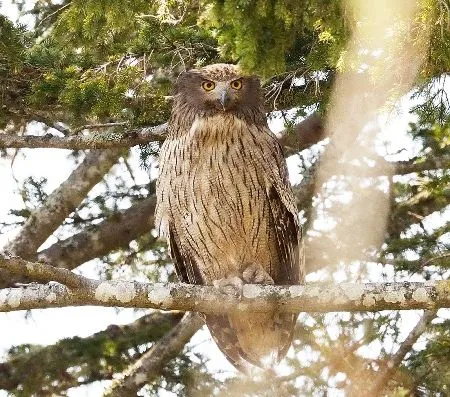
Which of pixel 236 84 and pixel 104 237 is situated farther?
pixel 104 237

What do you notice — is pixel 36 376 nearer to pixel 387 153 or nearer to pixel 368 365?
pixel 368 365

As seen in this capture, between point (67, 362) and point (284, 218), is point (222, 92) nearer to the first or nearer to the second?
point (284, 218)

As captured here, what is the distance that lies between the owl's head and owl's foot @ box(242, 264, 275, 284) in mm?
1049

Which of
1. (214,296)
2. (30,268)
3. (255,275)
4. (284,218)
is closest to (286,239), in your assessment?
(284,218)

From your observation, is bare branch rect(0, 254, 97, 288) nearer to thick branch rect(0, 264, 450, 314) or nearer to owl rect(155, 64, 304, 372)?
thick branch rect(0, 264, 450, 314)

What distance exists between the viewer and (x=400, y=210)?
7.72 meters

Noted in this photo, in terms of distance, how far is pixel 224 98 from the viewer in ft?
17.3

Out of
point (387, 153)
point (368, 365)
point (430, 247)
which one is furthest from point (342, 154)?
point (368, 365)

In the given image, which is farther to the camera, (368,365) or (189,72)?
(368,365)

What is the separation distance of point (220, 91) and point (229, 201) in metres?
0.73

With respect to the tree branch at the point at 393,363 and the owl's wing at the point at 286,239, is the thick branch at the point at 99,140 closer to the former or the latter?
the owl's wing at the point at 286,239

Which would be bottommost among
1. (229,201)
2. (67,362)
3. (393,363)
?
(393,363)

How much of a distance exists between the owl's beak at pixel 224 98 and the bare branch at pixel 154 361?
2714 mm

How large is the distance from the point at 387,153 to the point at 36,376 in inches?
152
